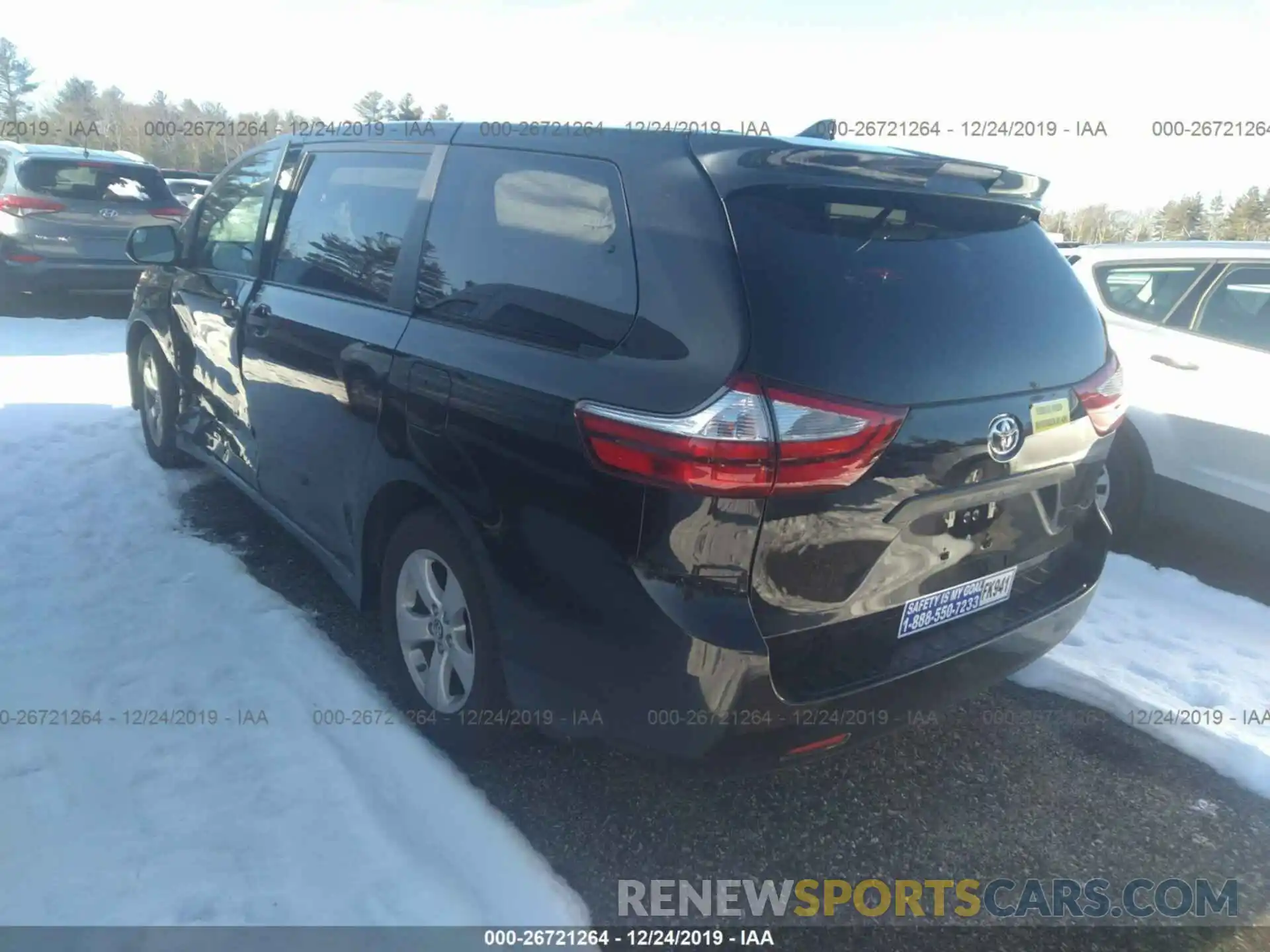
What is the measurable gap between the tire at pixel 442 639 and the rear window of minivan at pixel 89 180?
331 inches

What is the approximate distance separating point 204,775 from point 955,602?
219cm

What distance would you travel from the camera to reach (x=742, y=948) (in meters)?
2.28

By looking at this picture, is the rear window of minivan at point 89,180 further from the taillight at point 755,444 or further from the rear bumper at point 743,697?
the taillight at point 755,444

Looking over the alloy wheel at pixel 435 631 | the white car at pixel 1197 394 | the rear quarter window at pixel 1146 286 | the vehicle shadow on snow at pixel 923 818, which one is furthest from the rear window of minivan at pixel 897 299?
the rear quarter window at pixel 1146 286

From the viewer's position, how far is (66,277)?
920 centimetres

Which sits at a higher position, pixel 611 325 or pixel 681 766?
pixel 611 325

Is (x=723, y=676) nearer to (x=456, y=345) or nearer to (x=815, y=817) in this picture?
(x=815, y=817)

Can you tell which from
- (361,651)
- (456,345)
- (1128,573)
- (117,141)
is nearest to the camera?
(456,345)

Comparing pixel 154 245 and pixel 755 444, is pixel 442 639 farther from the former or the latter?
pixel 154 245

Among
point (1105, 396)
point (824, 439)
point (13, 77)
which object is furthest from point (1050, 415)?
point (13, 77)

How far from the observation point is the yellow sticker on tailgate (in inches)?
92.0

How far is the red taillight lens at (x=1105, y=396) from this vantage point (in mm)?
2531

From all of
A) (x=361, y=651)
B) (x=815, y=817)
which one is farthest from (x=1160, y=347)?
(x=361, y=651)

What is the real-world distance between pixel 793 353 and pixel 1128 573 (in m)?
3.34
